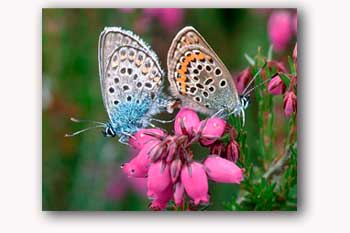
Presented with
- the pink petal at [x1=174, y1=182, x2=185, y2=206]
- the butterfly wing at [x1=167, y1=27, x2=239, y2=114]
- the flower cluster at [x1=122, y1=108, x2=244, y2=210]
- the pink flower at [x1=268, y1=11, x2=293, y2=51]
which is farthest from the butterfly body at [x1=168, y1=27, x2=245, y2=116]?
the pink petal at [x1=174, y1=182, x2=185, y2=206]

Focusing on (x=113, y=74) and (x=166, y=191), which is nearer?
(x=166, y=191)

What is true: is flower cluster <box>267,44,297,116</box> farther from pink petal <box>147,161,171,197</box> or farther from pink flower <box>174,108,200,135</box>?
pink petal <box>147,161,171,197</box>

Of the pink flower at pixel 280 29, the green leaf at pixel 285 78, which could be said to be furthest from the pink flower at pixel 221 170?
the pink flower at pixel 280 29

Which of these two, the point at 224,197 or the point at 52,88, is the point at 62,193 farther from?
the point at 224,197

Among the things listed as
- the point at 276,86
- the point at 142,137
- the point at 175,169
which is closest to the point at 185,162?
the point at 175,169
